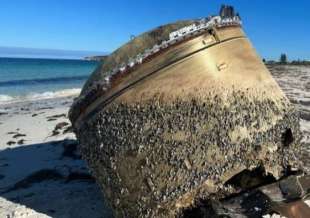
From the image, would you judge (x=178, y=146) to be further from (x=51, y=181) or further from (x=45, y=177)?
(x=45, y=177)

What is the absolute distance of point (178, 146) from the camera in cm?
295

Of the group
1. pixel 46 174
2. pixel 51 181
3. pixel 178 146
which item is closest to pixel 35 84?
pixel 46 174

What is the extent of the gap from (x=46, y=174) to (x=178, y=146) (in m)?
2.64

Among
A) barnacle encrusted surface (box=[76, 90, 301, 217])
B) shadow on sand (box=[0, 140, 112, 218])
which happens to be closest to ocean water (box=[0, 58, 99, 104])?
barnacle encrusted surface (box=[76, 90, 301, 217])

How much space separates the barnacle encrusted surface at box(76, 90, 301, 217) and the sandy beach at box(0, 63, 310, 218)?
85 cm

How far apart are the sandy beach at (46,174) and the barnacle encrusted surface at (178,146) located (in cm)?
85

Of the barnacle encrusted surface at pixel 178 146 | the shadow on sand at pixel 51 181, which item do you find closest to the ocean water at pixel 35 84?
the barnacle encrusted surface at pixel 178 146

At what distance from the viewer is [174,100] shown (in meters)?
2.97

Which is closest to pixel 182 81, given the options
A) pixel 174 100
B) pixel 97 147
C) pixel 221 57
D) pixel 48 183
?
pixel 174 100

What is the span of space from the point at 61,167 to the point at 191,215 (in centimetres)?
272

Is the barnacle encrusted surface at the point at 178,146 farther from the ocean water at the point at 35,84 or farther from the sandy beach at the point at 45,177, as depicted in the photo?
the ocean water at the point at 35,84

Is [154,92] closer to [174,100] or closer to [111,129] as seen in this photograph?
[174,100]

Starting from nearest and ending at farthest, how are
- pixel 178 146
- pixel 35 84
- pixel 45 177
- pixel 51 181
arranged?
pixel 178 146, pixel 51 181, pixel 45 177, pixel 35 84

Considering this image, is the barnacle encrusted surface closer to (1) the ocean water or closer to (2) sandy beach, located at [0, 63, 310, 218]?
(2) sandy beach, located at [0, 63, 310, 218]
